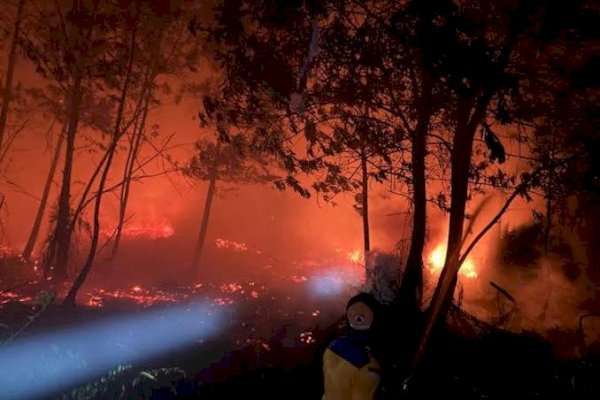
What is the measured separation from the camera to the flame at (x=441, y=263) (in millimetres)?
18891

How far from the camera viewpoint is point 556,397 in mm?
6586

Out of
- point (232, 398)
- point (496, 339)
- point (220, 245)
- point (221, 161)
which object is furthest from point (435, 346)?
point (220, 245)

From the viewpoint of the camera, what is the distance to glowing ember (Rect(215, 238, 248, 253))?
34.8 metres

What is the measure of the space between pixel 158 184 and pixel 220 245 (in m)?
11.8

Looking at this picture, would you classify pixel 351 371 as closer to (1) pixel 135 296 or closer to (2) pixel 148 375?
(2) pixel 148 375

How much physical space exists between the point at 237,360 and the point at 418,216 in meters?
4.58

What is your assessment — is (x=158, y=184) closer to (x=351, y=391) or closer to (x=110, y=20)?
(x=110, y=20)

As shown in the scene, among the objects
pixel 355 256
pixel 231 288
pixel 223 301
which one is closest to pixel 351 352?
pixel 223 301

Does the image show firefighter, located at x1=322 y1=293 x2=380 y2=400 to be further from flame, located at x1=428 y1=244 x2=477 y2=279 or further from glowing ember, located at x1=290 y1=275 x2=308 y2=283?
glowing ember, located at x1=290 y1=275 x2=308 y2=283

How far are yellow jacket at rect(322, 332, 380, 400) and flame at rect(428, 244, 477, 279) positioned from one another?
14162 millimetres

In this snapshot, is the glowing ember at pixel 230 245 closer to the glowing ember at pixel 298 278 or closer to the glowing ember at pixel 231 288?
the glowing ember at pixel 298 278

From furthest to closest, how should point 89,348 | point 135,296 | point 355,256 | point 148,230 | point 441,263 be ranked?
point 148,230, point 355,256, point 441,263, point 135,296, point 89,348

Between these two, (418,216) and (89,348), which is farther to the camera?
(89,348)

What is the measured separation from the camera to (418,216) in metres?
8.95
